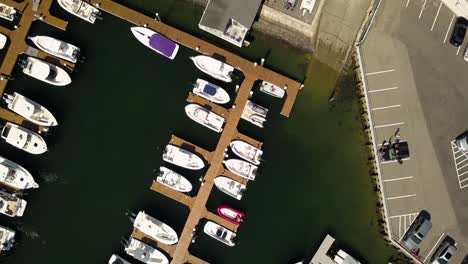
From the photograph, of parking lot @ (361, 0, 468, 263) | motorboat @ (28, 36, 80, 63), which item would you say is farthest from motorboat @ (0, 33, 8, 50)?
parking lot @ (361, 0, 468, 263)

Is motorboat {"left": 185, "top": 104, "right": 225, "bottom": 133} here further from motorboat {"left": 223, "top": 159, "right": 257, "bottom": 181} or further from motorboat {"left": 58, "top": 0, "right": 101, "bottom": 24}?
motorboat {"left": 58, "top": 0, "right": 101, "bottom": 24}

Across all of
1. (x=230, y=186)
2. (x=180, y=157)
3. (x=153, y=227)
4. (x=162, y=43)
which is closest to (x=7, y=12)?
(x=162, y=43)

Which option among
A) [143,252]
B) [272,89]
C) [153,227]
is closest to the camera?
[143,252]

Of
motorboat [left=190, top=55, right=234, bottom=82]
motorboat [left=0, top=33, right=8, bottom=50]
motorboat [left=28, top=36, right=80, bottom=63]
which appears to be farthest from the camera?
motorboat [left=190, top=55, right=234, bottom=82]

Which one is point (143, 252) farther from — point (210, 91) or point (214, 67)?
point (214, 67)

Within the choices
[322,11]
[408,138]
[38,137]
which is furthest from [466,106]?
[38,137]

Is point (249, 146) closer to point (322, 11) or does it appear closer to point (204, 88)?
point (204, 88)
